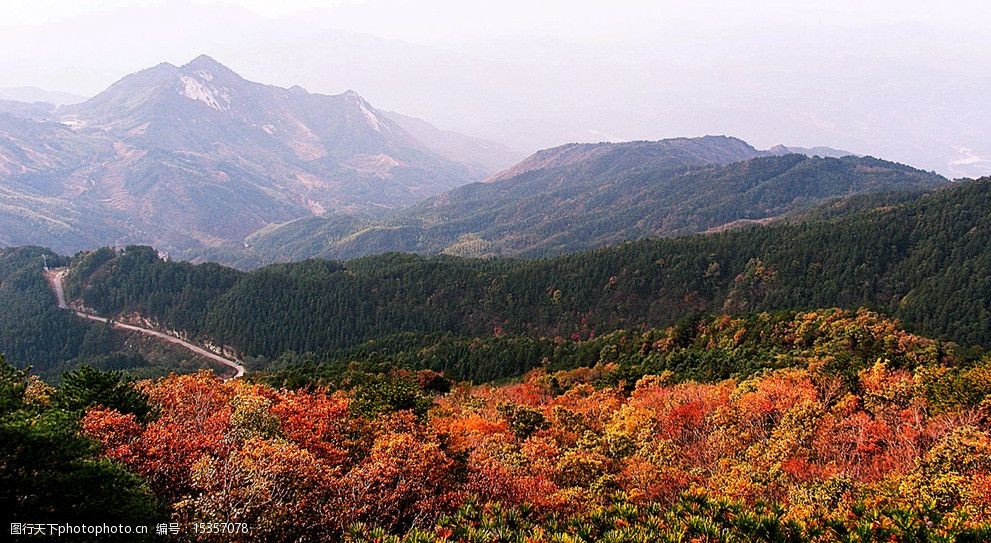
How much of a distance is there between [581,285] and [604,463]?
13801 cm

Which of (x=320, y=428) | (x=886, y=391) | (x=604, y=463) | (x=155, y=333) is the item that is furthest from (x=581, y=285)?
(x=320, y=428)

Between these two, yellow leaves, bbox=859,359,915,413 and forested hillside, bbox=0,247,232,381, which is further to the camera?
forested hillside, bbox=0,247,232,381

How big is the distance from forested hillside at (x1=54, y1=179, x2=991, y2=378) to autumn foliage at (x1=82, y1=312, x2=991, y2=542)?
108089mm

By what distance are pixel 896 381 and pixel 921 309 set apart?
10018 centimetres

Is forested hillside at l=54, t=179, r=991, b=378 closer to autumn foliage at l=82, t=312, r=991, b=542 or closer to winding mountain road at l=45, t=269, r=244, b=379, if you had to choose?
winding mountain road at l=45, t=269, r=244, b=379

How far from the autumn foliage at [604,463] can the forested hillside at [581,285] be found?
355 feet

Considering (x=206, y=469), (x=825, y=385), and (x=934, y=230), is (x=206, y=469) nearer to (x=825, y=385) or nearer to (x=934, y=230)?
(x=825, y=385)

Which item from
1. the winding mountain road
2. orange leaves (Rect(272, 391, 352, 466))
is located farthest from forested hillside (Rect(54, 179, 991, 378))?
orange leaves (Rect(272, 391, 352, 466))

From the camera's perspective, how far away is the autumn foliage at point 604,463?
1842 cm

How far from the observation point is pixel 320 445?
90.5 feet

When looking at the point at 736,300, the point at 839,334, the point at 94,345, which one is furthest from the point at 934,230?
the point at 94,345

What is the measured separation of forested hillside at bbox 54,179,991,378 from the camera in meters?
142

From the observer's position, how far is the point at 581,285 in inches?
6604

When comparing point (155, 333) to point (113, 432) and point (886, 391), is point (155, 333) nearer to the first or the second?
point (113, 432)
